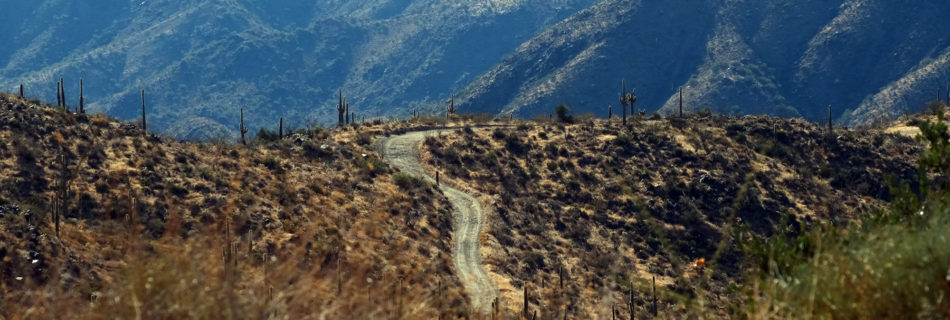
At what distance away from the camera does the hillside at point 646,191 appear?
174 feet

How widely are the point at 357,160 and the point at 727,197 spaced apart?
23.3 meters

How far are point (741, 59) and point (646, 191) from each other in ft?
403

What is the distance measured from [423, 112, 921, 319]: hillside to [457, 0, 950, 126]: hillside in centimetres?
8972

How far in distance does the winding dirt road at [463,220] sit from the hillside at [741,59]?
9796 centimetres

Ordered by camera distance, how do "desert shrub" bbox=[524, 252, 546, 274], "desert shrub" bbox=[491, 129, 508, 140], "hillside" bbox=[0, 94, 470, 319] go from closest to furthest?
1. "hillside" bbox=[0, 94, 470, 319]
2. "desert shrub" bbox=[524, 252, 546, 274]
3. "desert shrub" bbox=[491, 129, 508, 140]

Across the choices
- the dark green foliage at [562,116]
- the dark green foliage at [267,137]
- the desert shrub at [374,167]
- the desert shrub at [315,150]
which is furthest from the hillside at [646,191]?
the dark green foliage at [267,137]

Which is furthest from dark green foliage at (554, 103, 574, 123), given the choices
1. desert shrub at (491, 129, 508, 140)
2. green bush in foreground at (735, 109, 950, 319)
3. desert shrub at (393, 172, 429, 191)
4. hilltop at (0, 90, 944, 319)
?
green bush in foreground at (735, 109, 950, 319)

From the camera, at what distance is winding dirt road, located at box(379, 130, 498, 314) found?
153 feet

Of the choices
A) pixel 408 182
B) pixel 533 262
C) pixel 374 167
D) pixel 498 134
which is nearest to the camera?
pixel 533 262

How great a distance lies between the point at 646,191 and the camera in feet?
219

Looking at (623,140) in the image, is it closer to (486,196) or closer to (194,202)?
(486,196)

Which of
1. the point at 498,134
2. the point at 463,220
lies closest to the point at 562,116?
the point at 498,134

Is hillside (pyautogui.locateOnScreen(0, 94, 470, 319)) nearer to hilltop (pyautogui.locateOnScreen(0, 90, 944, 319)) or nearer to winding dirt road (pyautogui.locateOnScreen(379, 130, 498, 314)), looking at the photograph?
hilltop (pyautogui.locateOnScreen(0, 90, 944, 319))

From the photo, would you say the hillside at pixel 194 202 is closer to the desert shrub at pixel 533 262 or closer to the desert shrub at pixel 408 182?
the desert shrub at pixel 408 182
